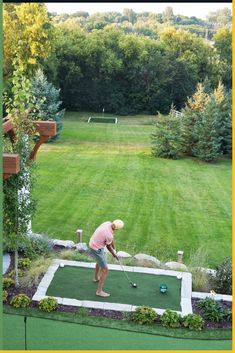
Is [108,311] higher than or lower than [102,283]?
lower

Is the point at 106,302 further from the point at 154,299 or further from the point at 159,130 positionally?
the point at 159,130

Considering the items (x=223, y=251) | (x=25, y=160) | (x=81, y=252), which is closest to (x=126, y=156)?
(x=223, y=251)

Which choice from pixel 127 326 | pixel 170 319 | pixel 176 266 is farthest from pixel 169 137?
pixel 127 326

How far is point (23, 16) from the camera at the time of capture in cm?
1731

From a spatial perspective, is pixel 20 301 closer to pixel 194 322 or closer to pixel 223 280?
pixel 194 322

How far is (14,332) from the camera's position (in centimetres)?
495

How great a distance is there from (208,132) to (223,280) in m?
10.5

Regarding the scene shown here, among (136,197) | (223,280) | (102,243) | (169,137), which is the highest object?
(102,243)

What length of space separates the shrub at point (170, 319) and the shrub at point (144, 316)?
112 millimetres

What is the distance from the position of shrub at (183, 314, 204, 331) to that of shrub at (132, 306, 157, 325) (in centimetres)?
36

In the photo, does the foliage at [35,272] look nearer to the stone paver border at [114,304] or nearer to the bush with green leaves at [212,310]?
the stone paver border at [114,304]

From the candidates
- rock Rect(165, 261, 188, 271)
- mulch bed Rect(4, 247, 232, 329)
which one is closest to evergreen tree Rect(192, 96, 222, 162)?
rock Rect(165, 261, 188, 271)

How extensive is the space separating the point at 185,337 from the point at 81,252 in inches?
105

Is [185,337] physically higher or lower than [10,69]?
lower
